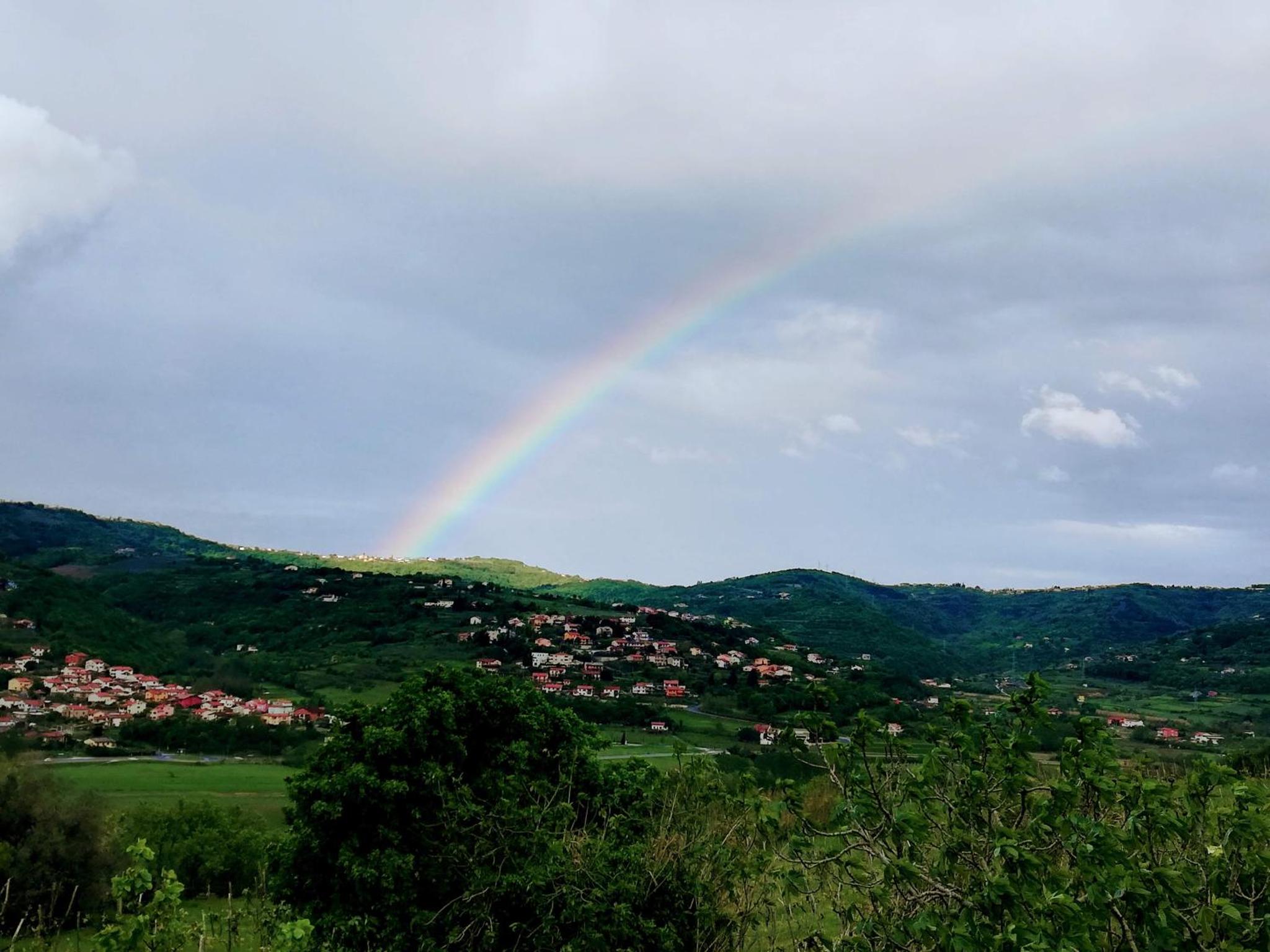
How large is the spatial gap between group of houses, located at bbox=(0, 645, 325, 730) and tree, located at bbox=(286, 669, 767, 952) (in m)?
74.0

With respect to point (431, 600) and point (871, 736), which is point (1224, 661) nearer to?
point (431, 600)

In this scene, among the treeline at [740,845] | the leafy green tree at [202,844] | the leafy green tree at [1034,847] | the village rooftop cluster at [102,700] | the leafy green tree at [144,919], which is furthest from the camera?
the village rooftop cluster at [102,700]

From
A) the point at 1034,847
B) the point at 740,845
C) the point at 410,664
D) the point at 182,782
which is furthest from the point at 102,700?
the point at 1034,847

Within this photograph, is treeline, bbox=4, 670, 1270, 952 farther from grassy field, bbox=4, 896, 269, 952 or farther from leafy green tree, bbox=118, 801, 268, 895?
leafy green tree, bbox=118, 801, 268, 895

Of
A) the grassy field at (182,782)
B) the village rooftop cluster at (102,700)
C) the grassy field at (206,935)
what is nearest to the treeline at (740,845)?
the grassy field at (206,935)

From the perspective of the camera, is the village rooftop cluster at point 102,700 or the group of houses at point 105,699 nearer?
the village rooftop cluster at point 102,700

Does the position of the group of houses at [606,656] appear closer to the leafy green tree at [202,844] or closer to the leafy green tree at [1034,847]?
the leafy green tree at [202,844]

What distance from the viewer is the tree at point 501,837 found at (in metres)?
12.2

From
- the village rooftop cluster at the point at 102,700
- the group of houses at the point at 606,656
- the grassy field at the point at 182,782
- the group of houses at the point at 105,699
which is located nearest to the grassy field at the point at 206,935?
the grassy field at the point at 182,782

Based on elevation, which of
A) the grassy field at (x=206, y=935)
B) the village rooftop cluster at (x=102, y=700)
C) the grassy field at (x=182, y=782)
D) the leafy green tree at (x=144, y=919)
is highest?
the leafy green tree at (x=144, y=919)

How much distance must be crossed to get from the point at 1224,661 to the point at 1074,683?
2744 cm

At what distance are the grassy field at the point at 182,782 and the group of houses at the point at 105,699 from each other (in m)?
13.1

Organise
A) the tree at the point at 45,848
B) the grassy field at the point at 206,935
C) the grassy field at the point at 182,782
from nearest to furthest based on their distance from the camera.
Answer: the grassy field at the point at 206,935 < the tree at the point at 45,848 < the grassy field at the point at 182,782

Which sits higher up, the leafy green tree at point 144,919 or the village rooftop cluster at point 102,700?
the leafy green tree at point 144,919
